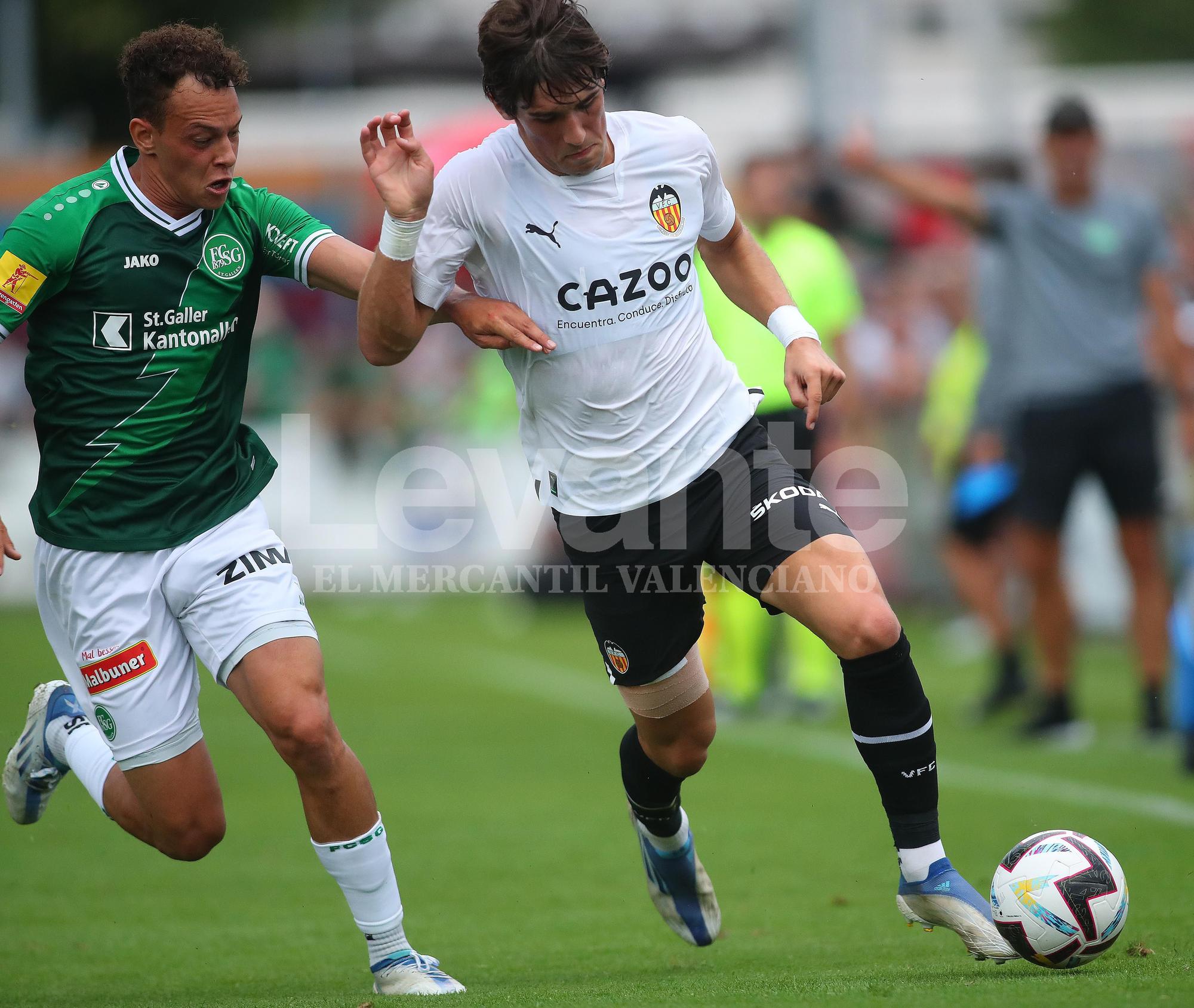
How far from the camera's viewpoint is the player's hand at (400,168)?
14.4 ft

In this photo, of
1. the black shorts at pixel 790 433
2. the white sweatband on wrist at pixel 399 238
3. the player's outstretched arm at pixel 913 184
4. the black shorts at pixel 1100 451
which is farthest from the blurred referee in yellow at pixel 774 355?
the white sweatband on wrist at pixel 399 238

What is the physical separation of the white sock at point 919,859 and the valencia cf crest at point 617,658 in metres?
1.01

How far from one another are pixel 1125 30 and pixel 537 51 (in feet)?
184

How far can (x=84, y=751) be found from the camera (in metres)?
5.40

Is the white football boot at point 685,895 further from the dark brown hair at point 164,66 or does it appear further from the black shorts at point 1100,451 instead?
the black shorts at point 1100,451

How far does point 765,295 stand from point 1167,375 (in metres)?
5.55

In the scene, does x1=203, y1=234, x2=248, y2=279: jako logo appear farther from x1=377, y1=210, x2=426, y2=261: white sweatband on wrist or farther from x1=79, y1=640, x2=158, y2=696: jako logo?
x1=79, y1=640, x2=158, y2=696: jako logo

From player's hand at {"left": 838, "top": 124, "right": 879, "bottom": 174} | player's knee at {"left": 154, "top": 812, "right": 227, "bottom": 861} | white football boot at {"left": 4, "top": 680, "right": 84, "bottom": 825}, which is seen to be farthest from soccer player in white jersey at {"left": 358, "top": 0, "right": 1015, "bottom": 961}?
player's hand at {"left": 838, "top": 124, "right": 879, "bottom": 174}

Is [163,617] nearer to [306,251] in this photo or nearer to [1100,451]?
[306,251]

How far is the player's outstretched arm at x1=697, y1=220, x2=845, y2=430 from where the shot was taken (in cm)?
469

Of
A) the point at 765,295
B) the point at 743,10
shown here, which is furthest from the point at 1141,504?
the point at 743,10

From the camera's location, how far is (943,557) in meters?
14.5

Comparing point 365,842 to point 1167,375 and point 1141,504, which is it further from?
point 1167,375

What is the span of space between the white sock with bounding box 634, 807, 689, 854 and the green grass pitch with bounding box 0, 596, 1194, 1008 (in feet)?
1.08
